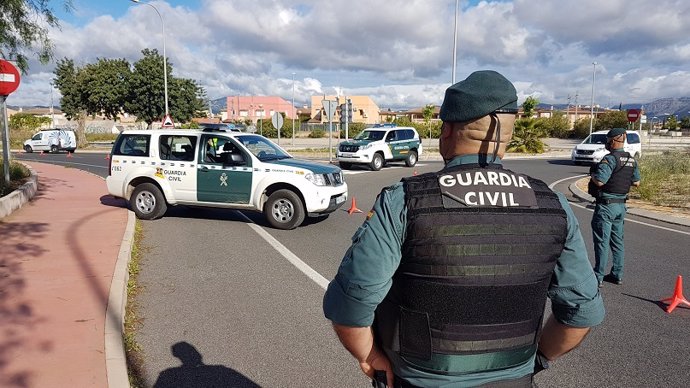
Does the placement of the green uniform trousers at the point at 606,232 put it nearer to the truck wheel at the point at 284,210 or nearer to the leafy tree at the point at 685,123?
the truck wheel at the point at 284,210

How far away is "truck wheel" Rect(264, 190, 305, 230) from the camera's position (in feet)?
29.0

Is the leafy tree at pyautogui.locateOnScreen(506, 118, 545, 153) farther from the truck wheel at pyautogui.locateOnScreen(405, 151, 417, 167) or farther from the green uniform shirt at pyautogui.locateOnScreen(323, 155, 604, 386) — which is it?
the green uniform shirt at pyautogui.locateOnScreen(323, 155, 604, 386)

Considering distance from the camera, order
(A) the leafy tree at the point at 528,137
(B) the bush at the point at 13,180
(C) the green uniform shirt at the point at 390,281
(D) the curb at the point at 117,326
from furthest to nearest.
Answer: (A) the leafy tree at the point at 528,137, (B) the bush at the point at 13,180, (D) the curb at the point at 117,326, (C) the green uniform shirt at the point at 390,281

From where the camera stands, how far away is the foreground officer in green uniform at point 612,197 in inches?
225

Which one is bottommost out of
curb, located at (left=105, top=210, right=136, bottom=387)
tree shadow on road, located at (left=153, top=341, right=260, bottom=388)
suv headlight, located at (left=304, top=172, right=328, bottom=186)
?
tree shadow on road, located at (left=153, top=341, right=260, bottom=388)

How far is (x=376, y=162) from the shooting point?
21.6m

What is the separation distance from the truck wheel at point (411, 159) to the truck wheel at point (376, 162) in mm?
1792

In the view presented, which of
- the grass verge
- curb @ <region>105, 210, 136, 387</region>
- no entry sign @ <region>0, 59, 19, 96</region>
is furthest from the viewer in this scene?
no entry sign @ <region>0, 59, 19, 96</region>

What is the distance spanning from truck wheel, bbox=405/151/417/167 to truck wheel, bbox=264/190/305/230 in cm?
1473

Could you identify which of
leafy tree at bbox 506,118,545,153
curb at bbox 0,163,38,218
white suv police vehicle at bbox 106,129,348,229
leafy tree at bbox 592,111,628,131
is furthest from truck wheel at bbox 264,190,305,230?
leafy tree at bbox 592,111,628,131

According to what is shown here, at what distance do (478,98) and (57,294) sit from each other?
4953mm

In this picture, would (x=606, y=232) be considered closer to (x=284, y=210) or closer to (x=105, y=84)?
(x=284, y=210)

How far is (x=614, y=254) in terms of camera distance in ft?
19.2

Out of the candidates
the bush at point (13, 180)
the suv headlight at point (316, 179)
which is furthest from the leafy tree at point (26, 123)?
the suv headlight at point (316, 179)
